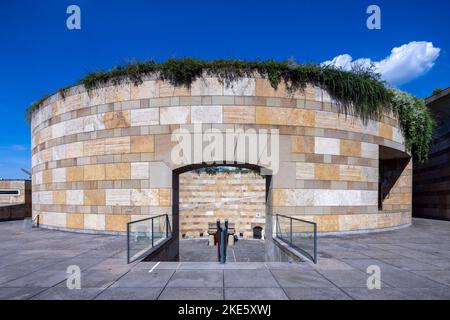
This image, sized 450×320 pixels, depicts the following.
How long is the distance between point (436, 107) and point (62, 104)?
62.0 ft

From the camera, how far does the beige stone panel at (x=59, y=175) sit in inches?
437

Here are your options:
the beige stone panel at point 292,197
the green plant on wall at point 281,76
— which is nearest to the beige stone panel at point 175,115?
the green plant on wall at point 281,76

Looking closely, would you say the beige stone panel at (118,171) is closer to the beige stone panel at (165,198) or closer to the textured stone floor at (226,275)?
the beige stone panel at (165,198)

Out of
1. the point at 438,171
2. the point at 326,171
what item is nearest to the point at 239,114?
the point at 326,171

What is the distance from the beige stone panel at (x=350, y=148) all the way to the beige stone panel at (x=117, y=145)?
788 cm

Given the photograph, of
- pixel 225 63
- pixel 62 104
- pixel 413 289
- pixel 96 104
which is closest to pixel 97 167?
pixel 96 104

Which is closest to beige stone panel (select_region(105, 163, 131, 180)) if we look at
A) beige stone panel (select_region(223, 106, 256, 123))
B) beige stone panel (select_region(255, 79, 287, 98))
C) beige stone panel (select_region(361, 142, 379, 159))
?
beige stone panel (select_region(223, 106, 256, 123))

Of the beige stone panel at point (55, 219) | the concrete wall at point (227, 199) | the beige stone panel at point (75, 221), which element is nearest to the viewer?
the beige stone panel at point (75, 221)

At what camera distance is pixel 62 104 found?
36.8ft

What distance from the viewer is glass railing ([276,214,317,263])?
630 centimetres

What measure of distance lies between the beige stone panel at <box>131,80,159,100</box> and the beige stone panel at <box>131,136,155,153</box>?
1.48 meters

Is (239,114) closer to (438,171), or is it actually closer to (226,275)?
(226,275)

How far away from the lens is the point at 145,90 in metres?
9.92
